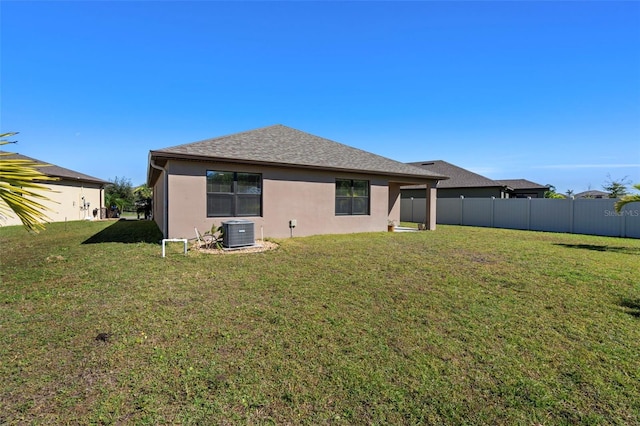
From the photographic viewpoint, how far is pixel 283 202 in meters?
11.7

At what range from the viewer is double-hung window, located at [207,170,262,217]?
33.8ft

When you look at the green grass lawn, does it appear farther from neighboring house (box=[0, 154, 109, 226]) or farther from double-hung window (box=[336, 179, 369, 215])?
neighboring house (box=[0, 154, 109, 226])

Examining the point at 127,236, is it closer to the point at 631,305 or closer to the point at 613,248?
the point at 631,305

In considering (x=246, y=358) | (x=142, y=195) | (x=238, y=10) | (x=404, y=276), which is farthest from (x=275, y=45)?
(x=142, y=195)

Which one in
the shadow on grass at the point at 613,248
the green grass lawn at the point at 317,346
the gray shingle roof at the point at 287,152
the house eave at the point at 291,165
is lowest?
the green grass lawn at the point at 317,346

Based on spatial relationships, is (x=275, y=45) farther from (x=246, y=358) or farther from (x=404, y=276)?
Result: (x=246, y=358)

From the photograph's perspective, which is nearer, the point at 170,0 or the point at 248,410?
the point at 248,410

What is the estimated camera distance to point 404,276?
239 inches

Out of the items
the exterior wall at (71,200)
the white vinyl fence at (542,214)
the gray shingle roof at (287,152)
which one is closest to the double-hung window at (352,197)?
the gray shingle roof at (287,152)

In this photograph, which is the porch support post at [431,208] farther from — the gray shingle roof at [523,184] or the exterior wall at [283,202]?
the gray shingle roof at [523,184]

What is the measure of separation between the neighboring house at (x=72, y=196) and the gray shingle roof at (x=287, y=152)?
13398mm

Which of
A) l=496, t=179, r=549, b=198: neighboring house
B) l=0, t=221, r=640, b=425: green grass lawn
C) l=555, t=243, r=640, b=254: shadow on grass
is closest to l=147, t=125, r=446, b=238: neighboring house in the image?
l=0, t=221, r=640, b=425: green grass lawn

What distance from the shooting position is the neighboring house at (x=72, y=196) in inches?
756

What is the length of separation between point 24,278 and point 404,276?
7.53 meters
